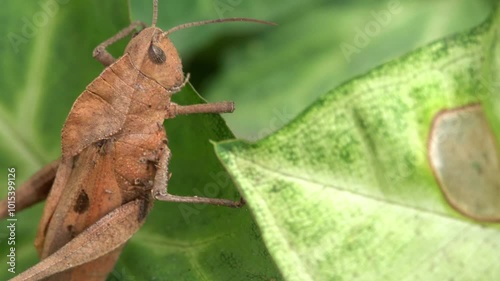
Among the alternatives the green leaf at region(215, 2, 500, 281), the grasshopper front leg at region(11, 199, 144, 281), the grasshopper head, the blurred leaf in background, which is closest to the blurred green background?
the blurred leaf in background

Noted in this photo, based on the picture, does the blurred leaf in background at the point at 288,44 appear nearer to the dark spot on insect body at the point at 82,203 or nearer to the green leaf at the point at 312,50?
the green leaf at the point at 312,50

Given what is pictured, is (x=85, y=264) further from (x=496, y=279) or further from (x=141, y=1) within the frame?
(x=496, y=279)

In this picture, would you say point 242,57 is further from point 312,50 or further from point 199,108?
point 199,108

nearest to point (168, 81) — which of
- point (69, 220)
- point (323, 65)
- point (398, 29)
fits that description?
point (69, 220)

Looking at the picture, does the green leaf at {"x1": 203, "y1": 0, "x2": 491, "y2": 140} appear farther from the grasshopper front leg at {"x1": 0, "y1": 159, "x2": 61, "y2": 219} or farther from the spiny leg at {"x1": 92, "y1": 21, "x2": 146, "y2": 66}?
the grasshopper front leg at {"x1": 0, "y1": 159, "x2": 61, "y2": 219}

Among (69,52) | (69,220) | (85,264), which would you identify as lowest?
(85,264)

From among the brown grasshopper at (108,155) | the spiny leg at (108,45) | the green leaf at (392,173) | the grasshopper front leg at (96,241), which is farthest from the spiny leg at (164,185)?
the green leaf at (392,173)
